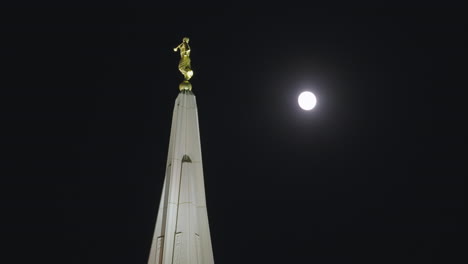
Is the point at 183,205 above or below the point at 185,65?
below

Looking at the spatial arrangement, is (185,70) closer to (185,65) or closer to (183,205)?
(185,65)

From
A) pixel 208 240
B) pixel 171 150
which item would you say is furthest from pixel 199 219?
pixel 171 150

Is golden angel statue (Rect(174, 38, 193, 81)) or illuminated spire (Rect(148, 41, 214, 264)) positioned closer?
illuminated spire (Rect(148, 41, 214, 264))

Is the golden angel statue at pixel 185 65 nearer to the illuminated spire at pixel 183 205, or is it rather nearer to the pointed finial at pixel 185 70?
the pointed finial at pixel 185 70

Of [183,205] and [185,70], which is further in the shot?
[185,70]

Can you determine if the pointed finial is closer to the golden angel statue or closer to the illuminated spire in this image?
→ the golden angel statue

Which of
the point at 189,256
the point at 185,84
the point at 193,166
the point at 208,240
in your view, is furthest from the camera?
the point at 185,84

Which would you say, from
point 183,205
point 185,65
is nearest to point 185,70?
point 185,65

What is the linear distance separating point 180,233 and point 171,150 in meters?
1.58

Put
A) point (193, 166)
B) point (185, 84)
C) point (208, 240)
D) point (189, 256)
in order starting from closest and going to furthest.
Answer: point (189, 256)
point (208, 240)
point (193, 166)
point (185, 84)

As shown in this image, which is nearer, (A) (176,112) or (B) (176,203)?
(B) (176,203)

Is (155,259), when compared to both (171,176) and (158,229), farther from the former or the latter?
(171,176)

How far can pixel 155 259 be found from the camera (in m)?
5.41

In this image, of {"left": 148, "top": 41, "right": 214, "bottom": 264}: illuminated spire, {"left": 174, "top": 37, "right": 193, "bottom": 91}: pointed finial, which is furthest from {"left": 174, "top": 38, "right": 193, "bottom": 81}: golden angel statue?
{"left": 148, "top": 41, "right": 214, "bottom": 264}: illuminated spire
